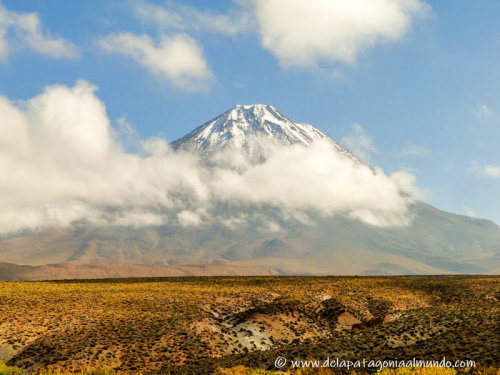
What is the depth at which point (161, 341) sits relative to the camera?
121 feet

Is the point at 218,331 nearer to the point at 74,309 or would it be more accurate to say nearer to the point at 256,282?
the point at 74,309

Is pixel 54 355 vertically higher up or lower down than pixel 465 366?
lower down

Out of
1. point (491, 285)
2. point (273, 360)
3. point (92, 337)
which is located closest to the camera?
point (273, 360)

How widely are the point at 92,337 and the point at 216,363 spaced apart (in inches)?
481

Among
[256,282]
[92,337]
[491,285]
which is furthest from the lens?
[256,282]

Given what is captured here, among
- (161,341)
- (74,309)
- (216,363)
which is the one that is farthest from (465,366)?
(74,309)

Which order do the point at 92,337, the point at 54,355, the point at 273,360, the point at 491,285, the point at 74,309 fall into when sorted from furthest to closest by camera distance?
the point at 491,285 → the point at 74,309 → the point at 92,337 → the point at 54,355 → the point at 273,360

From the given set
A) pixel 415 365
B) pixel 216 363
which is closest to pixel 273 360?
pixel 216 363

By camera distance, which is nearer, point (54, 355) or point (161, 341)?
point (54, 355)

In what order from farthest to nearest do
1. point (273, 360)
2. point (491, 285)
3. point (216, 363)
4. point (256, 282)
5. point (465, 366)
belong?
point (256, 282) → point (491, 285) → point (216, 363) → point (273, 360) → point (465, 366)

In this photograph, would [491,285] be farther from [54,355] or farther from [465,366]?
[54,355]

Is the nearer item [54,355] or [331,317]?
[54,355]

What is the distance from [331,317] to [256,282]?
30.4 meters

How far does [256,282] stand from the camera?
77.1m
